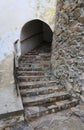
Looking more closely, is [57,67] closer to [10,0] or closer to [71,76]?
[71,76]

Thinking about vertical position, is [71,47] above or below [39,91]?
above

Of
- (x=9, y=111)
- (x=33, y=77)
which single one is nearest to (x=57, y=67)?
(x=33, y=77)

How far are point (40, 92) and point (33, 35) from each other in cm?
335

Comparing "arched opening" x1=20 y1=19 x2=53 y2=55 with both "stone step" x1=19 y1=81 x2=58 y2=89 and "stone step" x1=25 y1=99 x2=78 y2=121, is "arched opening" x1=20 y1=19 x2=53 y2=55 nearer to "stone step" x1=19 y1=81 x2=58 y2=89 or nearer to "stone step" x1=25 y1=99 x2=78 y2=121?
"stone step" x1=19 y1=81 x2=58 y2=89

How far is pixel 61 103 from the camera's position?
8.87 ft

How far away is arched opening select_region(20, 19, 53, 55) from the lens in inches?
193

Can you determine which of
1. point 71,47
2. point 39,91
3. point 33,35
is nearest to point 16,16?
point 33,35

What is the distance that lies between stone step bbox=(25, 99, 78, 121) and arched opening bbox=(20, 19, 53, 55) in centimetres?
267

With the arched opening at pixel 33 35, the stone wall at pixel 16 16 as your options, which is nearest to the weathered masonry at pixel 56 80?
the stone wall at pixel 16 16

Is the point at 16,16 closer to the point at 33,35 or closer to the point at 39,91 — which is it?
the point at 33,35

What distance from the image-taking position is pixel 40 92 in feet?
9.58

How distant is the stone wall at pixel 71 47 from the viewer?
257 centimetres

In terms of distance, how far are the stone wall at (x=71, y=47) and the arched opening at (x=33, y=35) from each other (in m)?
1.78

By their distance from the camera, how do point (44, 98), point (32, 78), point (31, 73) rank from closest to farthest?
point (44, 98)
point (32, 78)
point (31, 73)
